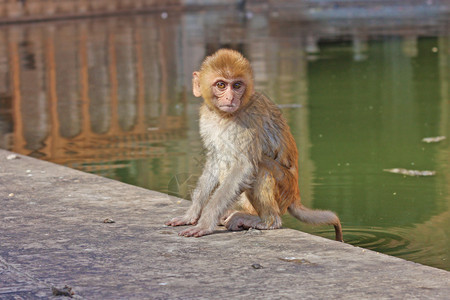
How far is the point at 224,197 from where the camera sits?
5.18 meters

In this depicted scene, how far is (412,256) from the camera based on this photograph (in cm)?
531

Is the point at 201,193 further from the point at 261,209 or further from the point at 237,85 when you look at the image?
the point at 237,85

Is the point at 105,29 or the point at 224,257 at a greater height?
the point at 105,29

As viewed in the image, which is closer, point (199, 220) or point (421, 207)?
point (199, 220)

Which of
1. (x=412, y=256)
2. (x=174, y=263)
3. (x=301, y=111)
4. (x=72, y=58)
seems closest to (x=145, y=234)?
(x=174, y=263)

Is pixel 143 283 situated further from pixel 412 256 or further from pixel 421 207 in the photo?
pixel 421 207

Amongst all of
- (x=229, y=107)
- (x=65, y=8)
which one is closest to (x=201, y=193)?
(x=229, y=107)

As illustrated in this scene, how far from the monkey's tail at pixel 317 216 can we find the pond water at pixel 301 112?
270 millimetres

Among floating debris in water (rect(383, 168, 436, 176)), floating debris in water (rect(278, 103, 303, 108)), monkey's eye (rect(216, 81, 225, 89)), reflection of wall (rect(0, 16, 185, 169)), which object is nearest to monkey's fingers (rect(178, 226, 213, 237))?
monkey's eye (rect(216, 81, 225, 89))

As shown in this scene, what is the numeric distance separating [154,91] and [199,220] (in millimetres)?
7992

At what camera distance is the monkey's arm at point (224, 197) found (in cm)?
509

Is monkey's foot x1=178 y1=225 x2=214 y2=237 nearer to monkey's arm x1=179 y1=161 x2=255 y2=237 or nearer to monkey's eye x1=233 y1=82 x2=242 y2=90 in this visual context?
monkey's arm x1=179 y1=161 x2=255 y2=237

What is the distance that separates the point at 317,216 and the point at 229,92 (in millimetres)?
891

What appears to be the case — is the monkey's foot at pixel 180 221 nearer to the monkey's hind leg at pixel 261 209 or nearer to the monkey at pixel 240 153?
the monkey at pixel 240 153
